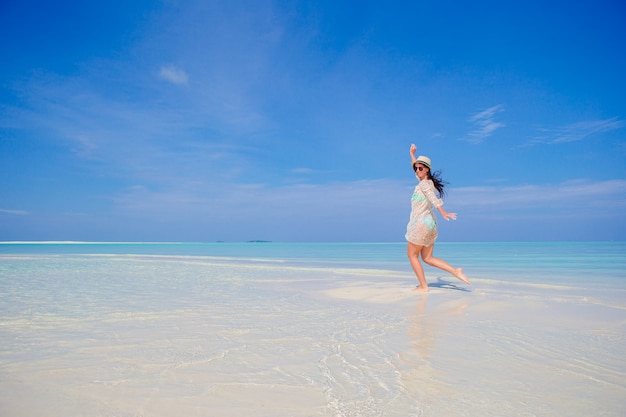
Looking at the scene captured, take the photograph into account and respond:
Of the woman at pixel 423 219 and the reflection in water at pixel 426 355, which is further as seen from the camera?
the woman at pixel 423 219

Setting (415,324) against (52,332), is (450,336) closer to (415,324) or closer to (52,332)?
(415,324)

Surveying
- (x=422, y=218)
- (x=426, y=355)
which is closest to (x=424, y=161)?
(x=422, y=218)

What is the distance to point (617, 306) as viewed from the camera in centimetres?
561

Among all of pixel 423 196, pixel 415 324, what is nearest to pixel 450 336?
pixel 415 324

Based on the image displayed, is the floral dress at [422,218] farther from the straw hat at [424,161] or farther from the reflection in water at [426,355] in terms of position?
the reflection in water at [426,355]

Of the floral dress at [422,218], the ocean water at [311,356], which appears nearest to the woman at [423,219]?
the floral dress at [422,218]

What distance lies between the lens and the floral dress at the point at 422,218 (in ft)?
22.7

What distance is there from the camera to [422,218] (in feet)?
22.9

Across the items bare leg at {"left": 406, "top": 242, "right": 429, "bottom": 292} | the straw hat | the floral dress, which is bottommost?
bare leg at {"left": 406, "top": 242, "right": 429, "bottom": 292}

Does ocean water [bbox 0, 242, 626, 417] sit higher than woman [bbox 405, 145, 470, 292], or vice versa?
woman [bbox 405, 145, 470, 292]

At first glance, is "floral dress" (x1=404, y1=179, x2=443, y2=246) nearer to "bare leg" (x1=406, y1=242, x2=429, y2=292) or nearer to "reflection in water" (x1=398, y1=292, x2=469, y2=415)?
"bare leg" (x1=406, y1=242, x2=429, y2=292)

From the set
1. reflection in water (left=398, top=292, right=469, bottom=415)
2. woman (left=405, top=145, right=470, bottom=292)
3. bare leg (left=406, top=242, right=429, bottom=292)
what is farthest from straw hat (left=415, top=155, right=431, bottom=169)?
reflection in water (left=398, top=292, right=469, bottom=415)

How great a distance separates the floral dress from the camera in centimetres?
691

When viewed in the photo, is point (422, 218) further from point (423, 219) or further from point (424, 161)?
point (424, 161)
